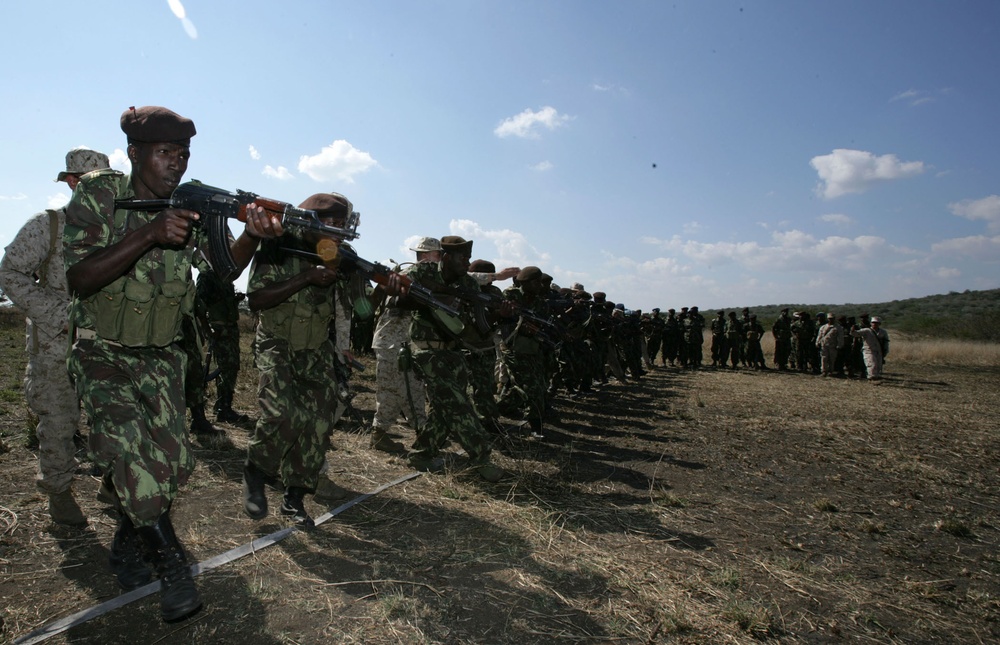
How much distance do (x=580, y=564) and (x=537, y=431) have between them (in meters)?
4.04

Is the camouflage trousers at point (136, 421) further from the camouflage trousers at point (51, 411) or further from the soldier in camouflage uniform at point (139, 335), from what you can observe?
the camouflage trousers at point (51, 411)

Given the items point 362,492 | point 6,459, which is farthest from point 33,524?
point 362,492

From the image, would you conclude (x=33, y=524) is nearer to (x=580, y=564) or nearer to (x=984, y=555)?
(x=580, y=564)

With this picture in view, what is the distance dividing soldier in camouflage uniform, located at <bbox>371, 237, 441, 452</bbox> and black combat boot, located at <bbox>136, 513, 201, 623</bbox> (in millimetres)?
3633

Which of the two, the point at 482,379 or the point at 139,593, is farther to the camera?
the point at 482,379

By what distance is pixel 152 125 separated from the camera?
2.73 meters

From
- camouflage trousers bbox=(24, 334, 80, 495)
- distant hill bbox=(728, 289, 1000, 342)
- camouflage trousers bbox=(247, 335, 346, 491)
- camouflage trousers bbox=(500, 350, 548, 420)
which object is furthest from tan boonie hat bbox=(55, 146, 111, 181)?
distant hill bbox=(728, 289, 1000, 342)

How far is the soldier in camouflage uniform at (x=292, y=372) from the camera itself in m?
3.74

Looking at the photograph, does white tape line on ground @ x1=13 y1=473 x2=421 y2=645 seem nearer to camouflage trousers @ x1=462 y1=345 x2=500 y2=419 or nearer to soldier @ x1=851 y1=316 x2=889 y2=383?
camouflage trousers @ x1=462 y1=345 x2=500 y2=419

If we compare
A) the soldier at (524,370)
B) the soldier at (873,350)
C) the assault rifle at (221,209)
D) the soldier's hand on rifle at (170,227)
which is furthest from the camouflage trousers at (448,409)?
the soldier at (873,350)

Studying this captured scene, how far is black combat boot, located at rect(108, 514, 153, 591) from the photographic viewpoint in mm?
2826

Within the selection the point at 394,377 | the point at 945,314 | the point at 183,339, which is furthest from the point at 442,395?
the point at 945,314

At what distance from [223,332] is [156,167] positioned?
4.36 meters

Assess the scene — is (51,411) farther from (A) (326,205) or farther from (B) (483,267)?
(B) (483,267)
